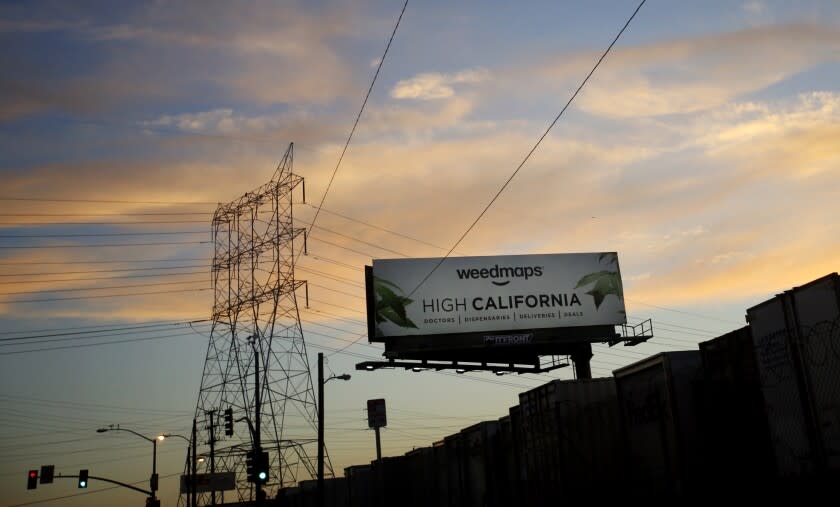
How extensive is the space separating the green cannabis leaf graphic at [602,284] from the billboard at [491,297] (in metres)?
0.06

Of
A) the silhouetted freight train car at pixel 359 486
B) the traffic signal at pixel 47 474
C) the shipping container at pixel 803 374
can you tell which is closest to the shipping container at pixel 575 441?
the shipping container at pixel 803 374

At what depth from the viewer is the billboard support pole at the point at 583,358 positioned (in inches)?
1964

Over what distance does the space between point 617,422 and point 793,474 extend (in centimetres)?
687

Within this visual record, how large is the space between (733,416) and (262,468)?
80.2ft

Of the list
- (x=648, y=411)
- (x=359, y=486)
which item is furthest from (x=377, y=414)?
(x=648, y=411)

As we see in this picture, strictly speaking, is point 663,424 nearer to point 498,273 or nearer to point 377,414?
point 498,273

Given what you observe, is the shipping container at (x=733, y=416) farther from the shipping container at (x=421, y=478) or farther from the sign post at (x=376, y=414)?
the sign post at (x=376, y=414)

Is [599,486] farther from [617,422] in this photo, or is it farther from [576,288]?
[576,288]

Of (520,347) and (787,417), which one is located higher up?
(520,347)

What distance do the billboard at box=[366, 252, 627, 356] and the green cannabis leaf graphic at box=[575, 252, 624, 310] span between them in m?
0.06

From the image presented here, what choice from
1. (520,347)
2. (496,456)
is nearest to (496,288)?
(520,347)

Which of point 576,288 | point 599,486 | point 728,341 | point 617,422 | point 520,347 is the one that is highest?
→ point 576,288

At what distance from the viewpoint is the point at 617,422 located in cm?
2119

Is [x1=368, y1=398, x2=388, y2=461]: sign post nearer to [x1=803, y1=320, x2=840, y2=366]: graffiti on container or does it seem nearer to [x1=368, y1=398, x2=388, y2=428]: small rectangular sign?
[x1=368, y1=398, x2=388, y2=428]: small rectangular sign
